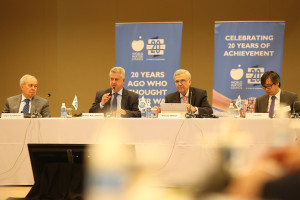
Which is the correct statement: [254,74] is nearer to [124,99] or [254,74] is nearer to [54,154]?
[124,99]

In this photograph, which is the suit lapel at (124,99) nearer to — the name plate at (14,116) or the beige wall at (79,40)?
the name plate at (14,116)

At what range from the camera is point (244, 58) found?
19.1 feet

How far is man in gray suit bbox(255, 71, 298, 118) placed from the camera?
4.18 m

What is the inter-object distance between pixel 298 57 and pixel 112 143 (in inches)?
261

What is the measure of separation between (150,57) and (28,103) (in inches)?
83.5

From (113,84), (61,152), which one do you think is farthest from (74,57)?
(61,152)

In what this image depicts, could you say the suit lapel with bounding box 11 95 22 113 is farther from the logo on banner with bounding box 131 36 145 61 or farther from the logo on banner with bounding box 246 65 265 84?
the logo on banner with bounding box 246 65 265 84

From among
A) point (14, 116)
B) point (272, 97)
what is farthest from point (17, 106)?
point (272, 97)

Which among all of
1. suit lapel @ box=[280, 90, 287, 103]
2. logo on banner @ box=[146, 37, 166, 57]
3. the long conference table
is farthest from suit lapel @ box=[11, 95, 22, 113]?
suit lapel @ box=[280, 90, 287, 103]

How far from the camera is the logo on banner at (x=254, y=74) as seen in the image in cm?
581

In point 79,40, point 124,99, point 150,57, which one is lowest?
point 124,99

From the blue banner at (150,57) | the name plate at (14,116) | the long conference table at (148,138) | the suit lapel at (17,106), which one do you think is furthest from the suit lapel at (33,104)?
the blue banner at (150,57)

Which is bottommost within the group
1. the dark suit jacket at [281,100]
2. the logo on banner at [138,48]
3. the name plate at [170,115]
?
the name plate at [170,115]

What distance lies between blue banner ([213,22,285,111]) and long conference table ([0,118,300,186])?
2.26 m
